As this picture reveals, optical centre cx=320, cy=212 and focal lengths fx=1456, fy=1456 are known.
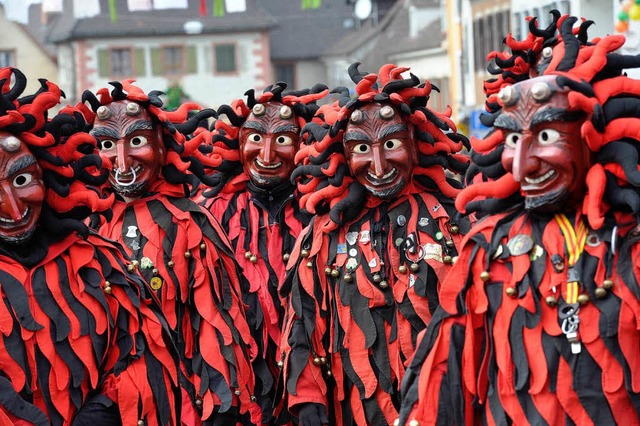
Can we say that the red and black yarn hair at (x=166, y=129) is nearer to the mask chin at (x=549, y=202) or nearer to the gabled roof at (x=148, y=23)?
the mask chin at (x=549, y=202)

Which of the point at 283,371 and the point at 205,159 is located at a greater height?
the point at 205,159

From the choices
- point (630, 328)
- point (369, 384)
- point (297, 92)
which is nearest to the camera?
point (630, 328)

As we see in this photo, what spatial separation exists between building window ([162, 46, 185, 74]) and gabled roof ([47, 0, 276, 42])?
784 millimetres

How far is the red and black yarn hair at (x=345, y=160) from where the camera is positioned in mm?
7387

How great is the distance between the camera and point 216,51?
2377 inches

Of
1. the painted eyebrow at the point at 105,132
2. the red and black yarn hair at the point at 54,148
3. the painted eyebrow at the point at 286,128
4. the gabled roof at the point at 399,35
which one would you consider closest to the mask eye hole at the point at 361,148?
the red and black yarn hair at the point at 54,148

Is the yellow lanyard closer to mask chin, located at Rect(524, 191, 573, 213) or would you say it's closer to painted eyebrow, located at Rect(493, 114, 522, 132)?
mask chin, located at Rect(524, 191, 573, 213)

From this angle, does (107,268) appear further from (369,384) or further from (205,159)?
(205,159)

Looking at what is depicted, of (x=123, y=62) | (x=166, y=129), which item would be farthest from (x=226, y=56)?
(x=166, y=129)

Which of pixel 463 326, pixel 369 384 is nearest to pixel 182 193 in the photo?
pixel 369 384

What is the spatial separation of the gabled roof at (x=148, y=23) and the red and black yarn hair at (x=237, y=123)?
164 ft

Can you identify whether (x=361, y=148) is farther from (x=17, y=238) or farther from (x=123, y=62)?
(x=123, y=62)

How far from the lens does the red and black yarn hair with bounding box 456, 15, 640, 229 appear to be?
17.0 ft

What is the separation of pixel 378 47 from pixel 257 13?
11.2m
